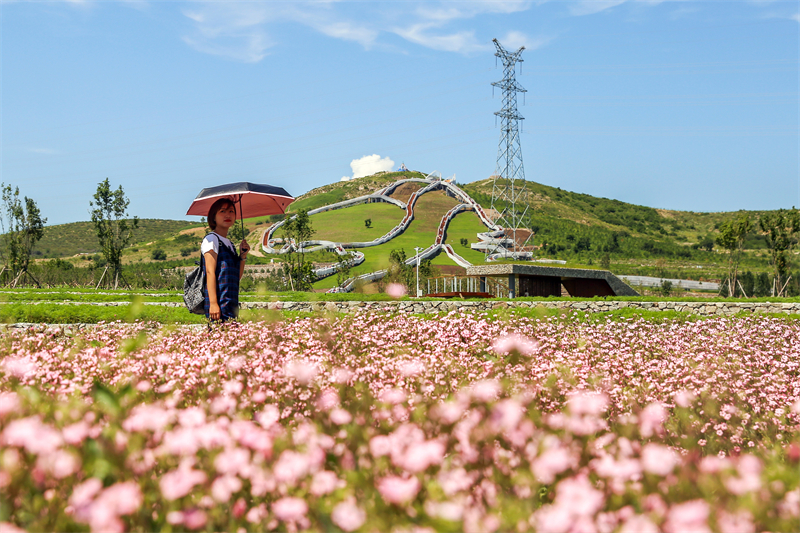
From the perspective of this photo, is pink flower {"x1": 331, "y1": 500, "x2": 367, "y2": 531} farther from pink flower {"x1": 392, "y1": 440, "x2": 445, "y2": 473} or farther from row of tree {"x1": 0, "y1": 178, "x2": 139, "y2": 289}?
row of tree {"x1": 0, "y1": 178, "x2": 139, "y2": 289}

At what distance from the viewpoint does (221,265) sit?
7.48 metres

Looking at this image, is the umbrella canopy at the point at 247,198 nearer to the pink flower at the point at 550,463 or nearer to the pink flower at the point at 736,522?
the pink flower at the point at 550,463

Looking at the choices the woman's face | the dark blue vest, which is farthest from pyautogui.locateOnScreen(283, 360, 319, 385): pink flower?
the woman's face

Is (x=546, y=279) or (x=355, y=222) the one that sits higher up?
(x=355, y=222)

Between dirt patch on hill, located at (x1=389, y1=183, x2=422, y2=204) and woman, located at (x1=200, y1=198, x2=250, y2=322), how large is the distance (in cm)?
11335

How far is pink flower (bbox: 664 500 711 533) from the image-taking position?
175cm

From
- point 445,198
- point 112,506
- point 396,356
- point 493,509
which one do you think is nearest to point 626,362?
point 396,356

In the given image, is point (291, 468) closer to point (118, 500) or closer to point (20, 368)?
point (118, 500)

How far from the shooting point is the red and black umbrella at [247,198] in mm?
8539

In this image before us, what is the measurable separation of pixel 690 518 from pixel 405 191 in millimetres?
126901

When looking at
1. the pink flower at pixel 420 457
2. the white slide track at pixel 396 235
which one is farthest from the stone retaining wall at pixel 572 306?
the white slide track at pixel 396 235

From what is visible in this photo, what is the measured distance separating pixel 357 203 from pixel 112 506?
401ft

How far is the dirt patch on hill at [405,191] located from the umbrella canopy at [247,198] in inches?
4366

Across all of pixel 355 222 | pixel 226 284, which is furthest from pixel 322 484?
pixel 355 222
